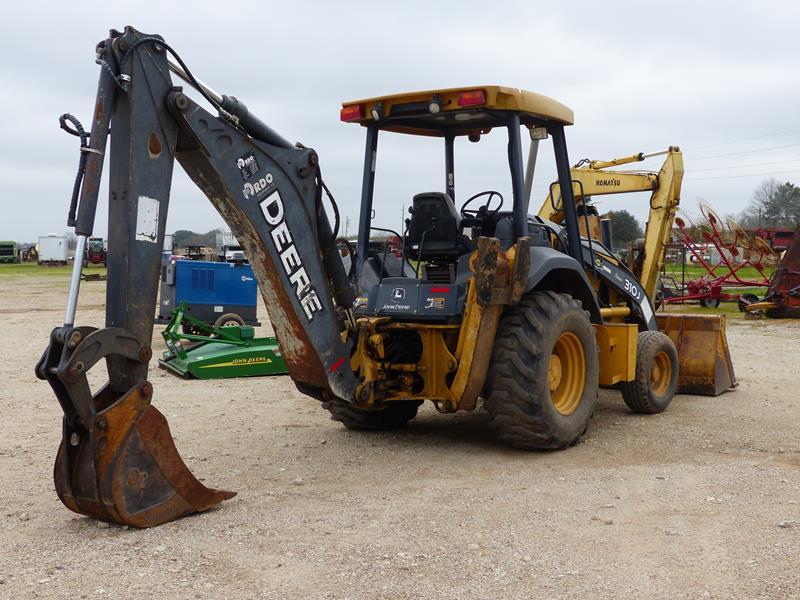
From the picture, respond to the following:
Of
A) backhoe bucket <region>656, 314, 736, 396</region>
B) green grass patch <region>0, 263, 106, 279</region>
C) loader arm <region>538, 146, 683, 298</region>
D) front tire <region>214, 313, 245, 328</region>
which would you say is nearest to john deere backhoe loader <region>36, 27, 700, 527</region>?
backhoe bucket <region>656, 314, 736, 396</region>

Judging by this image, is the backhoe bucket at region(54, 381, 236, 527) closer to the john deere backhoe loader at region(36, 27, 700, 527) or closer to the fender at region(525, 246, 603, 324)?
the john deere backhoe loader at region(36, 27, 700, 527)

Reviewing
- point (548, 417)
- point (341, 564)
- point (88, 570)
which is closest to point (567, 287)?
point (548, 417)

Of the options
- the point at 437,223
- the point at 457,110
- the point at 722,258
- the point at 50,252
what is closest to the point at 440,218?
the point at 437,223

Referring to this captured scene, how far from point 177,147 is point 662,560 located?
3.49 m

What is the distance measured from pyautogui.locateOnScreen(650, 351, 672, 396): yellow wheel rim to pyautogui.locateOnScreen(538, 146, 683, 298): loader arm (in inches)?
62.7

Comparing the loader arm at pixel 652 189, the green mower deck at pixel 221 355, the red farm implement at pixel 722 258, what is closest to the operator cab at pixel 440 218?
the loader arm at pixel 652 189

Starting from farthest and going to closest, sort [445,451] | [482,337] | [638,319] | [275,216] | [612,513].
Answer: [638,319], [445,451], [482,337], [275,216], [612,513]

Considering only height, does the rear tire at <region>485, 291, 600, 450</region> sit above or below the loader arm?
below

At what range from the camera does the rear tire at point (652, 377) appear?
26.8 ft

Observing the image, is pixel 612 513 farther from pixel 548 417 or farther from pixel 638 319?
pixel 638 319

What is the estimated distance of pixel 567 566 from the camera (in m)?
4.21

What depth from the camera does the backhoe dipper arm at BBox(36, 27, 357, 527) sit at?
4473 millimetres

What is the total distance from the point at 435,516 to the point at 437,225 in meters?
2.57

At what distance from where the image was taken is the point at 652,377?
853 cm
